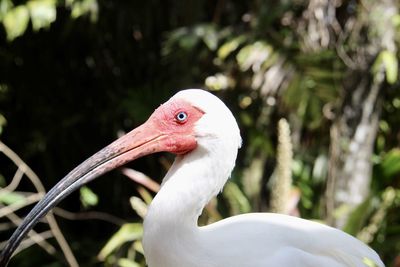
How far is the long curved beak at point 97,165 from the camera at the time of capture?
3.04 m

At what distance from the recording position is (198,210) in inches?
120

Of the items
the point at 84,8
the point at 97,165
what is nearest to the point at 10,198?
the point at 84,8

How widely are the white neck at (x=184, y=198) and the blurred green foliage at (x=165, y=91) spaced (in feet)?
6.26

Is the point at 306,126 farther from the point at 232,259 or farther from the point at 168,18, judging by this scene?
the point at 232,259

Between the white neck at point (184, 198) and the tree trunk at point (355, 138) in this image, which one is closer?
the white neck at point (184, 198)

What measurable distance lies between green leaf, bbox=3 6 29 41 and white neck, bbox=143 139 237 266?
10.8 feet

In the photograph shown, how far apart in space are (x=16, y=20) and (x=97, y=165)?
10.7 feet

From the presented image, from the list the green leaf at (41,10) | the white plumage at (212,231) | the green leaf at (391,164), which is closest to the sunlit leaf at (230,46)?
the green leaf at (41,10)

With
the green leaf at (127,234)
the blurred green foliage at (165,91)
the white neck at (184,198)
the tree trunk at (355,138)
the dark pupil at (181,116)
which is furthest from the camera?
the blurred green foliage at (165,91)

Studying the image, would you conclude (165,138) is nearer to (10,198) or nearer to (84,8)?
(10,198)

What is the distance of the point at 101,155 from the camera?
3.08 metres

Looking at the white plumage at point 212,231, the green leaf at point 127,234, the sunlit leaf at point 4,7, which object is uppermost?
the white plumage at point 212,231

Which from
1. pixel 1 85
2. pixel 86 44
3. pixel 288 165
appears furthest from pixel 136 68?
pixel 288 165

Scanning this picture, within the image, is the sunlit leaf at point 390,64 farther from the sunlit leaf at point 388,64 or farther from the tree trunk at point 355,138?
the tree trunk at point 355,138
